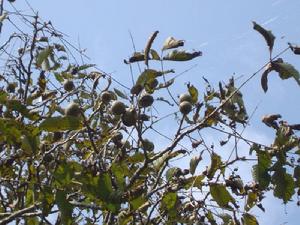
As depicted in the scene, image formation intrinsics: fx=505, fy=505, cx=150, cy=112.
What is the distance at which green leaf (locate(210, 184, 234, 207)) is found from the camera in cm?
240

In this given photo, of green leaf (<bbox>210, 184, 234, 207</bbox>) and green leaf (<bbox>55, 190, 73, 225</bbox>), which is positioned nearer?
green leaf (<bbox>55, 190, 73, 225</bbox>)

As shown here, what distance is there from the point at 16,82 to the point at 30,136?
79.7 inches

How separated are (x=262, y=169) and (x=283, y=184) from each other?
119 millimetres

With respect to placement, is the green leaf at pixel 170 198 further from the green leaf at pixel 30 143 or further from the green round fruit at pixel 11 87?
the green round fruit at pixel 11 87

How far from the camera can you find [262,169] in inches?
87.7

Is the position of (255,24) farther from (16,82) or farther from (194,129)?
(16,82)

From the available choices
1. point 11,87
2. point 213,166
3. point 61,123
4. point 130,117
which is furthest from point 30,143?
point 11,87

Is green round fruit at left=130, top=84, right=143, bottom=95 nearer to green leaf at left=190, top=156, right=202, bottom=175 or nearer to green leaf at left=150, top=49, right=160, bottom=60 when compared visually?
green leaf at left=150, top=49, right=160, bottom=60

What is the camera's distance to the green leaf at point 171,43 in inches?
93.9

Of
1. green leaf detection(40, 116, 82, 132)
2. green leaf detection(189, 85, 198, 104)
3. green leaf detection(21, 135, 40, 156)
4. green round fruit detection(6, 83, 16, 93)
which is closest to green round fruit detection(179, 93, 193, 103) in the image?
green leaf detection(189, 85, 198, 104)

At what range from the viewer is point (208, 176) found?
2566mm

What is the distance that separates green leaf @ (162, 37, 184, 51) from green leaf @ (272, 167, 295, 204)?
732 millimetres

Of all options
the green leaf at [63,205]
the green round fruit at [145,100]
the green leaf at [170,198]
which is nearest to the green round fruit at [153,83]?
the green round fruit at [145,100]

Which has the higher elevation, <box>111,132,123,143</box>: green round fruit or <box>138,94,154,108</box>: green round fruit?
<box>111,132,123,143</box>: green round fruit
